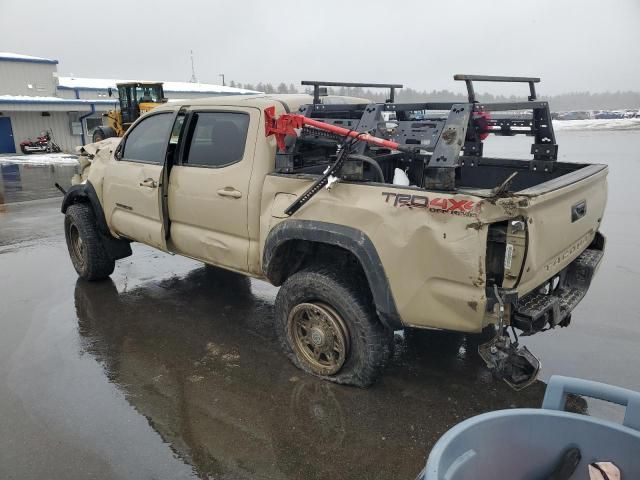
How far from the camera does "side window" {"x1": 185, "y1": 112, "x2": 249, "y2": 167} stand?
4051mm

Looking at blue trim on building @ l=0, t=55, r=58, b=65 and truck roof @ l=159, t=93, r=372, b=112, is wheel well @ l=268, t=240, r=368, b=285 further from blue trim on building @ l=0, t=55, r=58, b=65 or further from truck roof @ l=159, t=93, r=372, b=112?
blue trim on building @ l=0, t=55, r=58, b=65

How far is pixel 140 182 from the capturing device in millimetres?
4832

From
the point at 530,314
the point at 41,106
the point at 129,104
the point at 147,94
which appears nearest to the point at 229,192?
the point at 530,314

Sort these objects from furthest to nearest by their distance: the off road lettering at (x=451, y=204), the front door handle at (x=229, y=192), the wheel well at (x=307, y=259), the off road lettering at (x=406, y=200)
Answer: the front door handle at (x=229, y=192), the wheel well at (x=307, y=259), the off road lettering at (x=406, y=200), the off road lettering at (x=451, y=204)

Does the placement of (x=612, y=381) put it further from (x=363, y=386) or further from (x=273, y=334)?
(x=273, y=334)

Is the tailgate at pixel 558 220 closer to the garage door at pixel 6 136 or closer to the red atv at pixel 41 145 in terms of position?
the red atv at pixel 41 145

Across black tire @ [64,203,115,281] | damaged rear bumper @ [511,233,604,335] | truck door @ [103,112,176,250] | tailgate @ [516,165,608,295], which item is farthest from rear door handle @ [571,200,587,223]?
black tire @ [64,203,115,281]

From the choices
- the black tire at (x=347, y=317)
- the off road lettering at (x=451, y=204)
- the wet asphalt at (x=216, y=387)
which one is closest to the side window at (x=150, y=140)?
the wet asphalt at (x=216, y=387)

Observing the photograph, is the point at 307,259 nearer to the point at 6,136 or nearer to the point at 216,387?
the point at 216,387

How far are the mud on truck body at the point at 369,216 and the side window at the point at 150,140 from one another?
0.07ft

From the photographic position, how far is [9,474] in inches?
109

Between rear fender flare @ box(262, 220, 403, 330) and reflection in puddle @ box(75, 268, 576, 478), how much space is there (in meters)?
0.63

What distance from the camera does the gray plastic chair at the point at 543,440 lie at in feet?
5.52

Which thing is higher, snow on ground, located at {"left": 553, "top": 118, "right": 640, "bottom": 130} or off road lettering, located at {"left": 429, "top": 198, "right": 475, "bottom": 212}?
off road lettering, located at {"left": 429, "top": 198, "right": 475, "bottom": 212}
